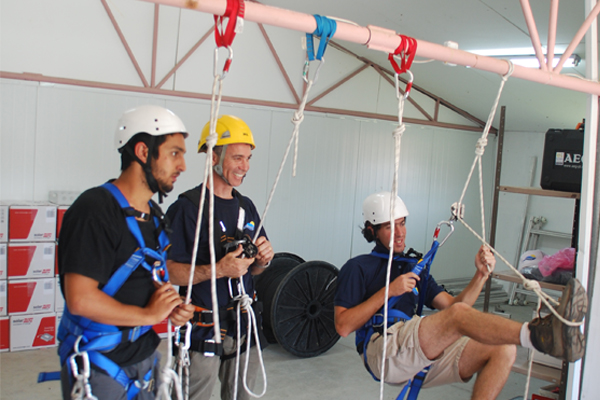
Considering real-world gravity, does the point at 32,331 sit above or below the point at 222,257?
below

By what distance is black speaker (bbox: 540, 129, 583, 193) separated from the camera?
3510 millimetres

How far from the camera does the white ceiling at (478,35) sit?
15.1 feet

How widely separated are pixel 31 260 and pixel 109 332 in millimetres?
3539

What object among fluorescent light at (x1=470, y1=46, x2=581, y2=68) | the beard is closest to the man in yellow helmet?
the beard

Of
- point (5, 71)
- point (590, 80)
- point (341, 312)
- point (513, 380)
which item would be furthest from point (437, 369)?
point (5, 71)

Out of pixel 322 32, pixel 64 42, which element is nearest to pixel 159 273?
pixel 322 32

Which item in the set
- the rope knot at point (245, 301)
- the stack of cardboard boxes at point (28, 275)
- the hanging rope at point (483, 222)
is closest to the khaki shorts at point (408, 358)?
the hanging rope at point (483, 222)

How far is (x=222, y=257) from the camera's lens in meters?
2.40

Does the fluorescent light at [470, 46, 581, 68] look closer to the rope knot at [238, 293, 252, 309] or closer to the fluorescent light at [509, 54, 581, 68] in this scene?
the fluorescent light at [509, 54, 581, 68]

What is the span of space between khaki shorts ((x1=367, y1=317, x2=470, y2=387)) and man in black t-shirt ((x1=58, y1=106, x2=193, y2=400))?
1184mm

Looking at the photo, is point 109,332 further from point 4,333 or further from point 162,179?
point 4,333

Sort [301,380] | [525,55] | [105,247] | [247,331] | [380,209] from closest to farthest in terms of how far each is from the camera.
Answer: [105,247] → [247,331] → [380,209] → [301,380] → [525,55]

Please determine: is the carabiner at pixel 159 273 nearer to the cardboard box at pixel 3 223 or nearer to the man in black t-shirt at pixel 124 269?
the man in black t-shirt at pixel 124 269

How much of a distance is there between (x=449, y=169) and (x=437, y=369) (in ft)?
19.6
